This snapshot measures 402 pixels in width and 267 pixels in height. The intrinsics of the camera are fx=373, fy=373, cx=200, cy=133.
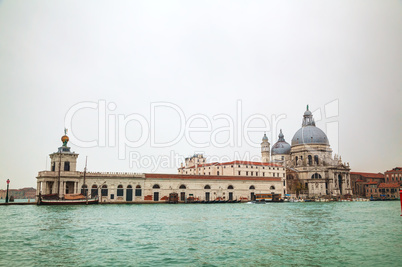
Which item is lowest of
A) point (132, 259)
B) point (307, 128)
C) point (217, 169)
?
point (132, 259)

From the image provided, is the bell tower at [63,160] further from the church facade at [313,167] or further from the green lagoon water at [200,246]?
the church facade at [313,167]

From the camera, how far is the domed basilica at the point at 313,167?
9250 cm

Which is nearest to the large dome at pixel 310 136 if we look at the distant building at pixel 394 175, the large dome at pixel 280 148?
the large dome at pixel 280 148

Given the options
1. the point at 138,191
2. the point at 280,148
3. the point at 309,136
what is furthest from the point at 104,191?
the point at 280,148

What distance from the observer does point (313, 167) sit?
94.4 m

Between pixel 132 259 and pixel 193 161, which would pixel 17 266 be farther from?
pixel 193 161

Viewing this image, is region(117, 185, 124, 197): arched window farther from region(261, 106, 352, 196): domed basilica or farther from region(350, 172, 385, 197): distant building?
region(350, 172, 385, 197): distant building

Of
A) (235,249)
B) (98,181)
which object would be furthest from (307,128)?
(235,249)

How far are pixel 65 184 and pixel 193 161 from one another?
44.8 m

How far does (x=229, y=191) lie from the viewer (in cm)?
7469

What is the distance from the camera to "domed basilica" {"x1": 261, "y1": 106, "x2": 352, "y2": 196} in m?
92.5

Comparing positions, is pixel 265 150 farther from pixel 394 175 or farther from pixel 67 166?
pixel 67 166

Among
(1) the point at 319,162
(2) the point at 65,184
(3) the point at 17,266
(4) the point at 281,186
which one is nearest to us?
(3) the point at 17,266

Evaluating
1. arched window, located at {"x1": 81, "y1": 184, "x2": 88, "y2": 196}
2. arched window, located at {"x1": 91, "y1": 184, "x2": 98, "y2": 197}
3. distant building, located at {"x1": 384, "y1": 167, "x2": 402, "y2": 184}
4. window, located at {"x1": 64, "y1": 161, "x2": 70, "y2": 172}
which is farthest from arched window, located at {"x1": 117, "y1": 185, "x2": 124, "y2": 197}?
distant building, located at {"x1": 384, "y1": 167, "x2": 402, "y2": 184}
